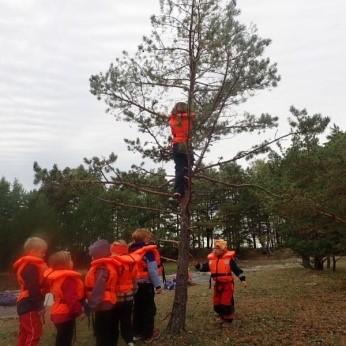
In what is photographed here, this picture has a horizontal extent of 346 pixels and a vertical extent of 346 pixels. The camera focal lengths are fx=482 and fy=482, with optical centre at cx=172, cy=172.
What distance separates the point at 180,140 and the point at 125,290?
293 centimetres

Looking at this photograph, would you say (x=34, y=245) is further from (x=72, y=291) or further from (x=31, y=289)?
(x=72, y=291)

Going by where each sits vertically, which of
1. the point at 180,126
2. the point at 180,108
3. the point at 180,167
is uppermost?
the point at 180,108

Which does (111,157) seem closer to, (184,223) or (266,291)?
(184,223)

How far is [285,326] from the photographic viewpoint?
909 cm

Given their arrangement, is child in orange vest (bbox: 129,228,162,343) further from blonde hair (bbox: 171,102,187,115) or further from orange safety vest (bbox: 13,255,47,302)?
blonde hair (bbox: 171,102,187,115)

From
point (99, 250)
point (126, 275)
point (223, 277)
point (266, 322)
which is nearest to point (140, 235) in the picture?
point (126, 275)

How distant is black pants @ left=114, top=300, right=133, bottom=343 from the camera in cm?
648

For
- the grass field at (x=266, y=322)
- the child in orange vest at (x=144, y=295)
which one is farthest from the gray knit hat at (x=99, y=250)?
the grass field at (x=266, y=322)

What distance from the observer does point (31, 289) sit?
6.24 meters

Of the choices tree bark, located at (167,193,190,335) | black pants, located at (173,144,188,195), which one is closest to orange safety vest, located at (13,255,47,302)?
tree bark, located at (167,193,190,335)

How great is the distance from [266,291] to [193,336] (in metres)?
8.00

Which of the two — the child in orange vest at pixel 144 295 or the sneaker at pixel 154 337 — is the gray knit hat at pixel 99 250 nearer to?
the child in orange vest at pixel 144 295

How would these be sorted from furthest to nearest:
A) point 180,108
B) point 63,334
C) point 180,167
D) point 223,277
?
point 223,277 → point 180,167 → point 180,108 → point 63,334

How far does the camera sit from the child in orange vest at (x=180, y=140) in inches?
322
